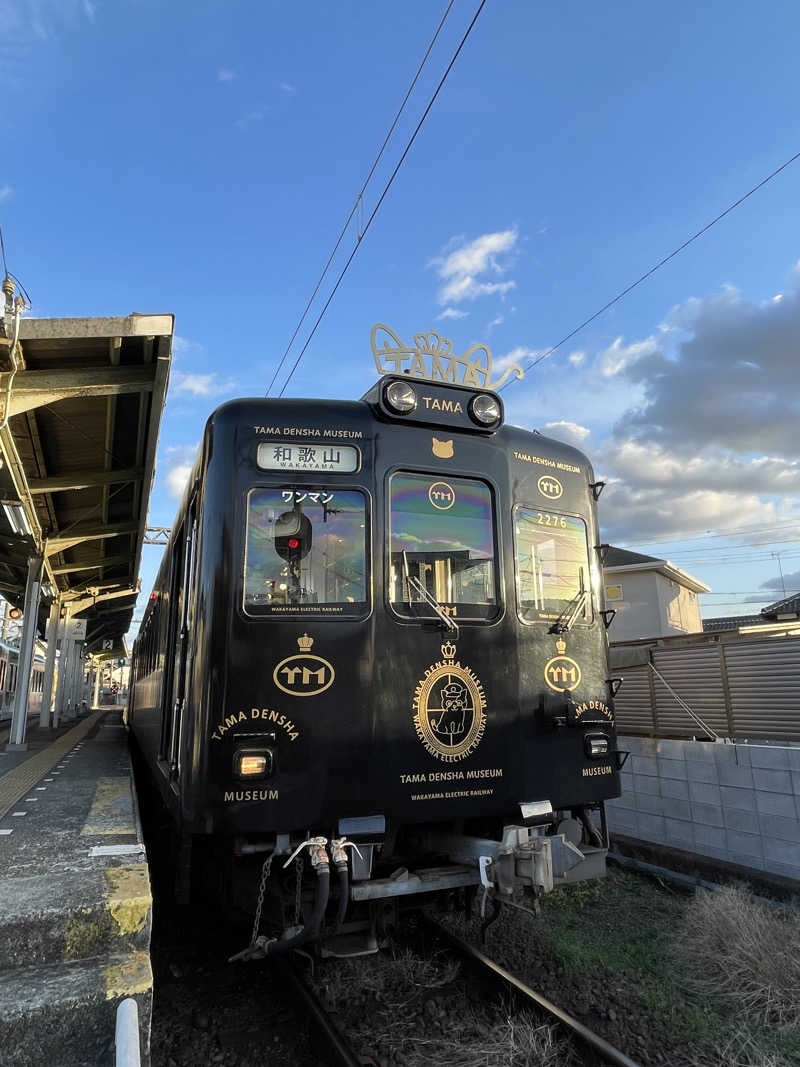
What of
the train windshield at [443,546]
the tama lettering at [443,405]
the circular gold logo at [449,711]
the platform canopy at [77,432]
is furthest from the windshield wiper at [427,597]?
the platform canopy at [77,432]

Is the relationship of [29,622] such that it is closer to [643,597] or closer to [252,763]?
[252,763]

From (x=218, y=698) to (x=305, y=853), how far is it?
0.86 m

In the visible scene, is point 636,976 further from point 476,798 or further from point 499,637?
point 499,637

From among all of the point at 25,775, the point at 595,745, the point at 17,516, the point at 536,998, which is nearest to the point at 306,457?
the point at 595,745

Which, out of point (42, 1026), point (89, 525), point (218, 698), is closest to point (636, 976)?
point (218, 698)

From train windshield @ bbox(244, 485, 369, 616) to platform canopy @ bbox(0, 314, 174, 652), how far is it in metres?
4.03

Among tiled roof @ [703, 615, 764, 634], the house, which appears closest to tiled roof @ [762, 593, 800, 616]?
the house

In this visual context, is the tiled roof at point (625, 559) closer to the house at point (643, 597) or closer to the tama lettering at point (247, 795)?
the house at point (643, 597)

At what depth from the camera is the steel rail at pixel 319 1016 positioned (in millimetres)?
3123

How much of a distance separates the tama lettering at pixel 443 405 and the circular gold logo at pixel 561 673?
1.60 metres

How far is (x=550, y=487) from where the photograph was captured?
14.8ft

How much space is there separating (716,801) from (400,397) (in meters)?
4.67

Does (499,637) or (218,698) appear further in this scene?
(499,637)

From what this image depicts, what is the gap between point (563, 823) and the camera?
165 inches
